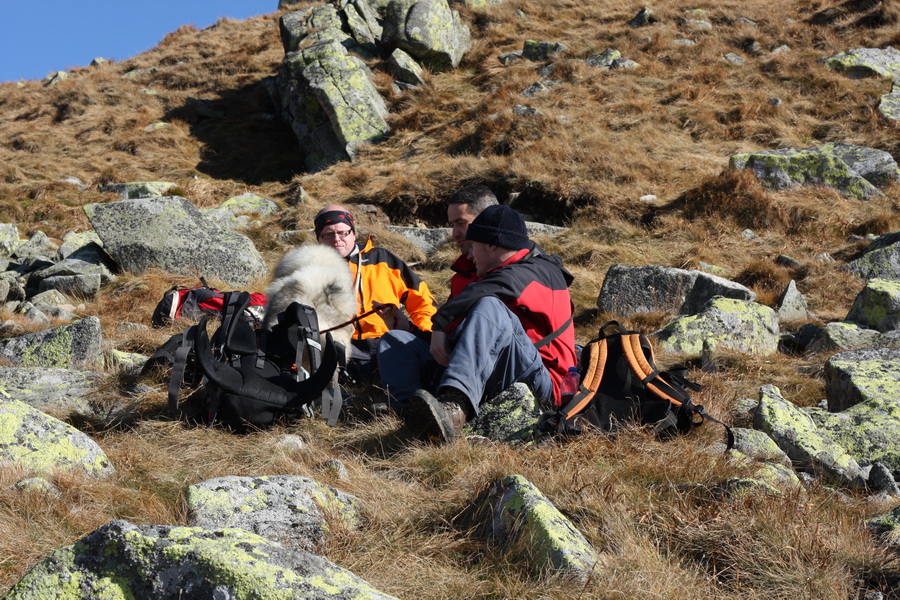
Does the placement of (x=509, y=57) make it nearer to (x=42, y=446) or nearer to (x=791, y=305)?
(x=791, y=305)

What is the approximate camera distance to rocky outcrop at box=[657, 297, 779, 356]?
6625 millimetres

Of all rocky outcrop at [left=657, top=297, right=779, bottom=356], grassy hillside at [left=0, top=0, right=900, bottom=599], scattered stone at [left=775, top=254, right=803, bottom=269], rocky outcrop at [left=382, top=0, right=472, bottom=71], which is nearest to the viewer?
grassy hillside at [left=0, top=0, right=900, bottom=599]

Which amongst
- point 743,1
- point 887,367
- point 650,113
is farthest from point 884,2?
point 887,367

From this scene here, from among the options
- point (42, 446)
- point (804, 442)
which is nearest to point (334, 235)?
point (42, 446)

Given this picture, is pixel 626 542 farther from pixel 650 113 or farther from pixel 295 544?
pixel 650 113

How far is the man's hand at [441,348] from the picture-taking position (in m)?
4.38

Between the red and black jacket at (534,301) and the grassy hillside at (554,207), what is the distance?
78 cm

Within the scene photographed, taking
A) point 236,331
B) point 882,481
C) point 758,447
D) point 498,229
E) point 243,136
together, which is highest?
point 243,136

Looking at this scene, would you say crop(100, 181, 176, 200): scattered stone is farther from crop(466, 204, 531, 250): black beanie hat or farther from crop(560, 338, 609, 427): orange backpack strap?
crop(560, 338, 609, 427): orange backpack strap

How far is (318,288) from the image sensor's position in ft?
17.2

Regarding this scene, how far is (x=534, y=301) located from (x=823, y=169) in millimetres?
8646

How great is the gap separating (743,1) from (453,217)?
19.3 meters

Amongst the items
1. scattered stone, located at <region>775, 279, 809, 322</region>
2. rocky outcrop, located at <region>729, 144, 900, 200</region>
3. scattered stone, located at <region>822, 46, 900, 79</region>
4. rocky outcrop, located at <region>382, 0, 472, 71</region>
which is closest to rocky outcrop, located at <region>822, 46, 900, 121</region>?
scattered stone, located at <region>822, 46, 900, 79</region>

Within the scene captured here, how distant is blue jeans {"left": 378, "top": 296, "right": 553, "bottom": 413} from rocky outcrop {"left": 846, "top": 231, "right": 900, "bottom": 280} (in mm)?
5842
